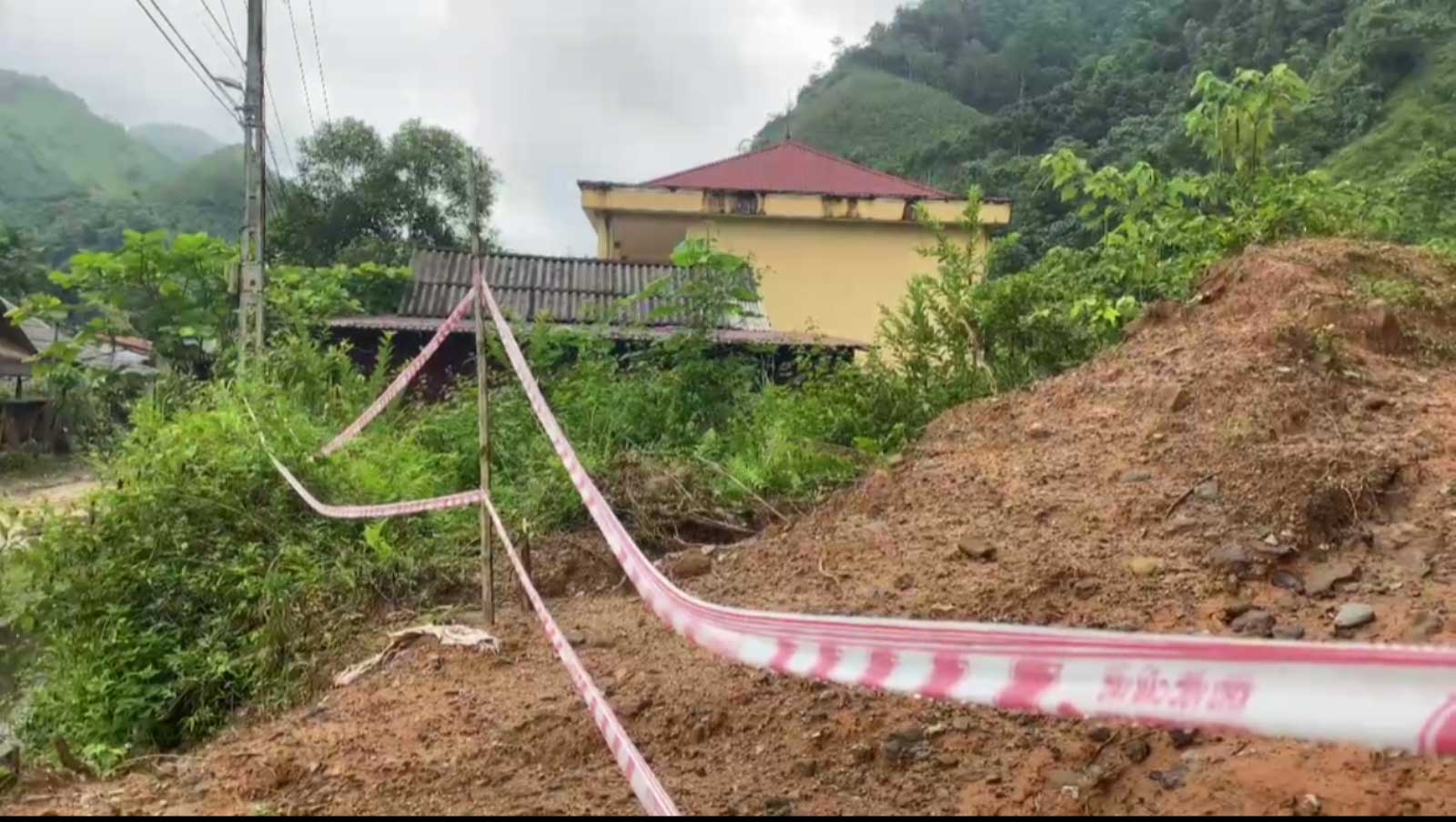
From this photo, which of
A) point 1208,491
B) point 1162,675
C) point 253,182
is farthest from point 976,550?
point 253,182

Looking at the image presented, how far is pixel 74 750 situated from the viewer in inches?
169

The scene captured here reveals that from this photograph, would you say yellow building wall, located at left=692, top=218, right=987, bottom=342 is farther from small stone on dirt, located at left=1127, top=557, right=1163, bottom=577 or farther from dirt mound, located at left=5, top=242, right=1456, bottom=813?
small stone on dirt, located at left=1127, top=557, right=1163, bottom=577

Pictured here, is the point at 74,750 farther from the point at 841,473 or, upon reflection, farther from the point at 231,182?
the point at 231,182

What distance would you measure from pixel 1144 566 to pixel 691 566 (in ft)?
7.26

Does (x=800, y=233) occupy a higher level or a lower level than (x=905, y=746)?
higher

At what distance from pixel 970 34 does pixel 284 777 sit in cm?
6443

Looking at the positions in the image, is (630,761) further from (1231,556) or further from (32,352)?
(32,352)

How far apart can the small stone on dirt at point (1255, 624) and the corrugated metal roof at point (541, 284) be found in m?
8.70

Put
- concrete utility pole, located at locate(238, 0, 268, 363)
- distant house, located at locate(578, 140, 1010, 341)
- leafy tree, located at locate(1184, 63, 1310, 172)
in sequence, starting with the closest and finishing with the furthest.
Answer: leafy tree, located at locate(1184, 63, 1310, 172)
concrete utility pole, located at locate(238, 0, 268, 363)
distant house, located at locate(578, 140, 1010, 341)

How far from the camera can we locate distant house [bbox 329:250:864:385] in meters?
9.66

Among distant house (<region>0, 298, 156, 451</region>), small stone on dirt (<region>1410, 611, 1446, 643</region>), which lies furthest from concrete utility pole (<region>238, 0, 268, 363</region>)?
small stone on dirt (<region>1410, 611, 1446, 643</region>)

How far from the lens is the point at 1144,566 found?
11.5 ft

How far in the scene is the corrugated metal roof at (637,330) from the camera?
9422mm

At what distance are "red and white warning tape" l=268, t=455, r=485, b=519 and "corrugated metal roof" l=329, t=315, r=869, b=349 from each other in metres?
3.38
